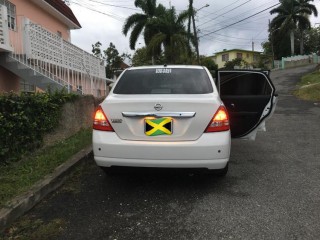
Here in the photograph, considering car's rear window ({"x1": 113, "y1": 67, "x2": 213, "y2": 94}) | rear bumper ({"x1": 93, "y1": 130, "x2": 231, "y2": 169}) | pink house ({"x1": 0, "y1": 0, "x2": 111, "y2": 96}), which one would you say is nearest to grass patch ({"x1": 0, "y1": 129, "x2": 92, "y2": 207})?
rear bumper ({"x1": 93, "y1": 130, "x2": 231, "y2": 169})

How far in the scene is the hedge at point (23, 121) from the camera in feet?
17.6

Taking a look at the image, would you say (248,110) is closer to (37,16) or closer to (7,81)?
(7,81)

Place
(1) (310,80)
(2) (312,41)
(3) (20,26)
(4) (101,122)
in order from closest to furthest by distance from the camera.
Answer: (4) (101,122)
(3) (20,26)
(1) (310,80)
(2) (312,41)

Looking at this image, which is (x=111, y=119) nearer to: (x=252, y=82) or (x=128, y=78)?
(x=128, y=78)

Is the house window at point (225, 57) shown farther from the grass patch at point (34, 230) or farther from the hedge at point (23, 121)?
the grass patch at point (34, 230)

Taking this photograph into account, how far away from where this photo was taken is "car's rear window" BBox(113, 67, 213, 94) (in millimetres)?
4871

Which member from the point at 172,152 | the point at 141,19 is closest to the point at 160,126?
the point at 172,152

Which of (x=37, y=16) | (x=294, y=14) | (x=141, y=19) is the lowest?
(x=37, y=16)

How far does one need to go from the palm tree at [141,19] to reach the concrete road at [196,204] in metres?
29.9

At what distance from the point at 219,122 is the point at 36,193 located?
2.26 metres

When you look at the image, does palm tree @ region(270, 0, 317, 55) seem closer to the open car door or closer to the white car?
the open car door

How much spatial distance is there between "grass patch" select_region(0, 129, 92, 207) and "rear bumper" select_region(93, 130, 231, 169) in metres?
1.14

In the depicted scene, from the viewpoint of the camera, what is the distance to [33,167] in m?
5.32

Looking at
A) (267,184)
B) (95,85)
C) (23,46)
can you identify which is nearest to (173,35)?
(95,85)
